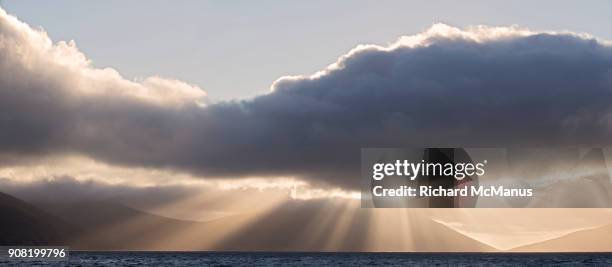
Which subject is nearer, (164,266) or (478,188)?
(478,188)

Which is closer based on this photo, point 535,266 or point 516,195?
point 516,195

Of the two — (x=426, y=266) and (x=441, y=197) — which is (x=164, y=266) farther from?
(x=441, y=197)

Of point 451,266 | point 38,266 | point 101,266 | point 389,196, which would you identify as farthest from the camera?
point 451,266

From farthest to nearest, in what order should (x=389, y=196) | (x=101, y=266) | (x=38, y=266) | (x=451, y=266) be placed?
(x=451, y=266)
(x=101, y=266)
(x=38, y=266)
(x=389, y=196)

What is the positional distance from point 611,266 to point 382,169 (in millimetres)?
112653

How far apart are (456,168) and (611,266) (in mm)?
107722

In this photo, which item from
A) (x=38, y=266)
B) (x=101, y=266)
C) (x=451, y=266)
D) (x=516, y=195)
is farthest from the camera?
(x=451, y=266)

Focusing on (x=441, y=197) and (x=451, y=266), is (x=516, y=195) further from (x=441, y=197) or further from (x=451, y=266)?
(x=451, y=266)

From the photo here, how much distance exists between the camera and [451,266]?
188125 mm

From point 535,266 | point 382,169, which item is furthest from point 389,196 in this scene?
point 535,266

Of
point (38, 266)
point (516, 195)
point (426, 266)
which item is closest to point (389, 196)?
point (516, 195)

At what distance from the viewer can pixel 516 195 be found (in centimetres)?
9144

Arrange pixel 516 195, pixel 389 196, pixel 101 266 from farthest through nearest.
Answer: pixel 101 266
pixel 516 195
pixel 389 196

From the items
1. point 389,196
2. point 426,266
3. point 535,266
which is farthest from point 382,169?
point 535,266
